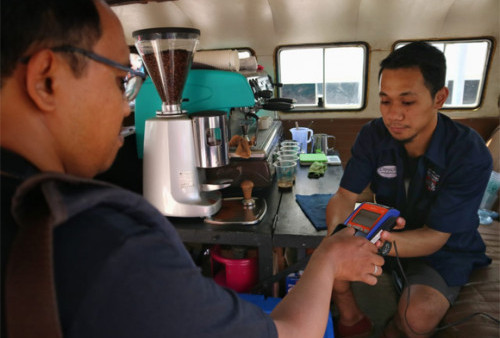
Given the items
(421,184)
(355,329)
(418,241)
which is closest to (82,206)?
(418,241)

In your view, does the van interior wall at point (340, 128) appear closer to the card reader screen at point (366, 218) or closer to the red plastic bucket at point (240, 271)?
the red plastic bucket at point (240, 271)

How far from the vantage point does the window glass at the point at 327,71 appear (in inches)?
147

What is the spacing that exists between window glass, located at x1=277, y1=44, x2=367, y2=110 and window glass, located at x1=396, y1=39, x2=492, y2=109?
50 cm

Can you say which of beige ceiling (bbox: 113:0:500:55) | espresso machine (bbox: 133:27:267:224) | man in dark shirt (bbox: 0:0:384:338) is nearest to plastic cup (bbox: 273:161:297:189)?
espresso machine (bbox: 133:27:267:224)

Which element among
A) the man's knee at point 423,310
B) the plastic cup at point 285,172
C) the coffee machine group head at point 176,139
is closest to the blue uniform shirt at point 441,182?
the man's knee at point 423,310

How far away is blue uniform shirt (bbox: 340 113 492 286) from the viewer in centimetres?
145

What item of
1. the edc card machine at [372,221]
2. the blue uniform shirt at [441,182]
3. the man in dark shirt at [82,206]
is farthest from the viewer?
the blue uniform shirt at [441,182]

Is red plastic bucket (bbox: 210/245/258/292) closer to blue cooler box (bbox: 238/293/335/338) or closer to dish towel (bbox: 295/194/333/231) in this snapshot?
blue cooler box (bbox: 238/293/335/338)

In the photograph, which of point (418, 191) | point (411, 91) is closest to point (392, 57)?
point (411, 91)

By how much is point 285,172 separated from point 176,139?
2.42 ft

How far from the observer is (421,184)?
1658mm

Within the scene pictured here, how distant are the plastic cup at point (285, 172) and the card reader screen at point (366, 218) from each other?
28.6 inches

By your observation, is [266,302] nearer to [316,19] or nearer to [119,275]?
[119,275]

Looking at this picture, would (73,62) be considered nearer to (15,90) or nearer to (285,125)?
(15,90)
